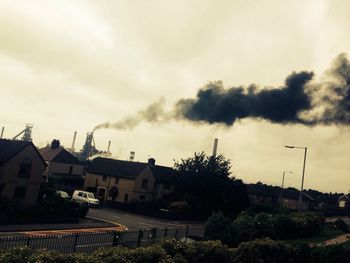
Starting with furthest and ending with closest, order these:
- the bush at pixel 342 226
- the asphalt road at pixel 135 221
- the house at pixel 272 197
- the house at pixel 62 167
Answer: the house at pixel 272 197
the house at pixel 62 167
the bush at pixel 342 226
the asphalt road at pixel 135 221

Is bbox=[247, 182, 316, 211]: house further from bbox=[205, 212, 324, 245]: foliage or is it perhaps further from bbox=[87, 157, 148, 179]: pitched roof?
bbox=[205, 212, 324, 245]: foliage

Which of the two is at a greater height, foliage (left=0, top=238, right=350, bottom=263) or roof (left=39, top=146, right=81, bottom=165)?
roof (left=39, top=146, right=81, bottom=165)

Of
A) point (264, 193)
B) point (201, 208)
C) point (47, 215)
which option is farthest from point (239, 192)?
point (264, 193)

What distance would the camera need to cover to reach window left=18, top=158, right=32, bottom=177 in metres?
36.9

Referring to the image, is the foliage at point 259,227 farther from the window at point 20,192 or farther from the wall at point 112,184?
the wall at point 112,184

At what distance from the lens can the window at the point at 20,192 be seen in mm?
36428

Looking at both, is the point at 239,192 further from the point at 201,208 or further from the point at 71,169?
the point at 71,169

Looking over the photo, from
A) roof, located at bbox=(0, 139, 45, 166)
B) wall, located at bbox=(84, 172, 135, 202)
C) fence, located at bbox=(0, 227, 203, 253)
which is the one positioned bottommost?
fence, located at bbox=(0, 227, 203, 253)

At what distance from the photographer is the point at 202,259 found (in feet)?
56.5

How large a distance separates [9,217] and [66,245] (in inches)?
336

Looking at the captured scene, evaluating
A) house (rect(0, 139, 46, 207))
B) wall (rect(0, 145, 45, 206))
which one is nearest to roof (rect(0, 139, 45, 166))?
house (rect(0, 139, 46, 207))

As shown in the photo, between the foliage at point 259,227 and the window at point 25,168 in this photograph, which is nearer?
the foliage at point 259,227

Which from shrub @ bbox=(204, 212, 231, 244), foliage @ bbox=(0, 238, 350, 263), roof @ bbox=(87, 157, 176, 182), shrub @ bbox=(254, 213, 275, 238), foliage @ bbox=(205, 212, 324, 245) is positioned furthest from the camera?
roof @ bbox=(87, 157, 176, 182)

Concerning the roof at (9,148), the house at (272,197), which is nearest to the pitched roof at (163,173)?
the roof at (9,148)
